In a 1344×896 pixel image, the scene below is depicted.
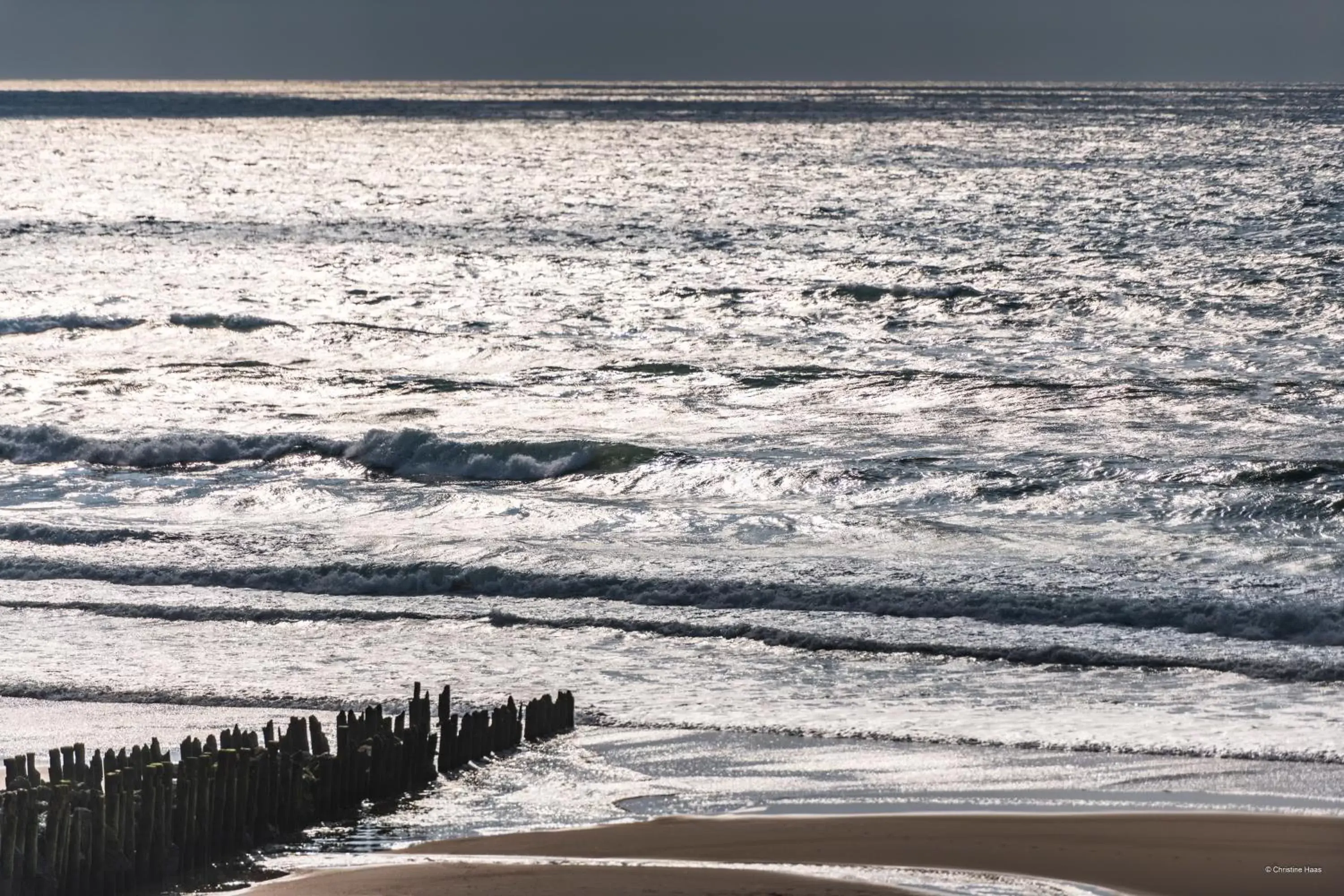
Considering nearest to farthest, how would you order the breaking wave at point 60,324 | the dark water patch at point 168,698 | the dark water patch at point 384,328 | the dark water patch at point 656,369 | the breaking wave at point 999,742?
1. the breaking wave at point 999,742
2. the dark water patch at point 168,698
3. the dark water patch at point 656,369
4. the dark water patch at point 384,328
5. the breaking wave at point 60,324

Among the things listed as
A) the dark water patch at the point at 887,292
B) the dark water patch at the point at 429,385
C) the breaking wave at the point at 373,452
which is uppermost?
the dark water patch at the point at 887,292

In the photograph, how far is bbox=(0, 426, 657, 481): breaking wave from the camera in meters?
21.3

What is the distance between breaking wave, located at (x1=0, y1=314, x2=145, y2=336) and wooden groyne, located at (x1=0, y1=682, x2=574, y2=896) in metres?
25.5

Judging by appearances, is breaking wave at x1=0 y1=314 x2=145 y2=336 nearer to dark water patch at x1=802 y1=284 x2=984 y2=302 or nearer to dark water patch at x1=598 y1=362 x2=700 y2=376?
dark water patch at x1=598 y1=362 x2=700 y2=376

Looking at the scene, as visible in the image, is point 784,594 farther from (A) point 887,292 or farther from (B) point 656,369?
(A) point 887,292

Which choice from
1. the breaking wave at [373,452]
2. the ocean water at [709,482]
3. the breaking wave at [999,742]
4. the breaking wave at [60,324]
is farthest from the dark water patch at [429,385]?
the breaking wave at [999,742]

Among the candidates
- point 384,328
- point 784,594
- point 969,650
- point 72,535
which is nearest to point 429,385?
point 384,328

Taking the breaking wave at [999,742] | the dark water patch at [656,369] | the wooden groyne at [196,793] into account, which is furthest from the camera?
the dark water patch at [656,369]

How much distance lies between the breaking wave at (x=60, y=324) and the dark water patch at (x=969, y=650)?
22.0 m

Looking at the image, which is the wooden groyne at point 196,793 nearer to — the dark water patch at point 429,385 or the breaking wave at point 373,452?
the breaking wave at point 373,452

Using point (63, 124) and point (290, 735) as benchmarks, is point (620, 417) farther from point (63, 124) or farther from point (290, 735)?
point (63, 124)

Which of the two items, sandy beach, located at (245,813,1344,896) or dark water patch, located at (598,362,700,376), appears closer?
sandy beach, located at (245,813,1344,896)

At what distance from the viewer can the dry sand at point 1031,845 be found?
7785mm

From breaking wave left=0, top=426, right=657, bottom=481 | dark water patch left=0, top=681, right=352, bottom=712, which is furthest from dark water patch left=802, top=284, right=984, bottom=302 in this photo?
dark water patch left=0, top=681, right=352, bottom=712
